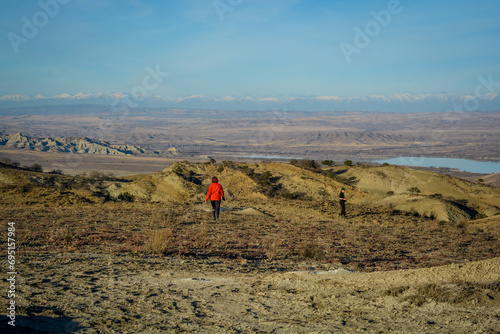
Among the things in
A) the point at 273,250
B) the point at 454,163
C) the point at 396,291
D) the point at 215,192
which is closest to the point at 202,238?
the point at 273,250

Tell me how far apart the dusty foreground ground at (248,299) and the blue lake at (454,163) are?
251 ft

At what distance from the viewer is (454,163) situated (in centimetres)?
8488

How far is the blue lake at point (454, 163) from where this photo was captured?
77406 millimetres

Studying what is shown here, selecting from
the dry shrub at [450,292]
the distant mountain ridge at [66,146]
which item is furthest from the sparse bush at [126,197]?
the distant mountain ridge at [66,146]

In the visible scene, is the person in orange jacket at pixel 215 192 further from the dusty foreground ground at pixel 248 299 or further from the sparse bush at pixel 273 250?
the dusty foreground ground at pixel 248 299

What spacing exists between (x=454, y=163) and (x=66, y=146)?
9683cm

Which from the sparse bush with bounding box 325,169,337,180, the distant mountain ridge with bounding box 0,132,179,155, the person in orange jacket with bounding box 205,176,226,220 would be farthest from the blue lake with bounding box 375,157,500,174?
the person in orange jacket with bounding box 205,176,226,220

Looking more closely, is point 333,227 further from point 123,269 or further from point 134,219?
point 123,269

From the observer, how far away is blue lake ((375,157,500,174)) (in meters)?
77.4

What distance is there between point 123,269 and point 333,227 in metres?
10.7

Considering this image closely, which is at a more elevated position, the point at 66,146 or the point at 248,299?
the point at 248,299

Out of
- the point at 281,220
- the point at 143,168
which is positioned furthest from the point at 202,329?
the point at 143,168

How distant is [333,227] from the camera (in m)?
16.8

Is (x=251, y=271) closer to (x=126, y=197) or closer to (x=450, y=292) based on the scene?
(x=450, y=292)
